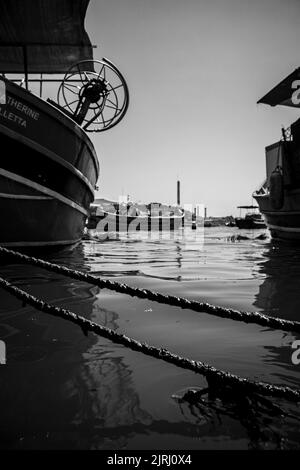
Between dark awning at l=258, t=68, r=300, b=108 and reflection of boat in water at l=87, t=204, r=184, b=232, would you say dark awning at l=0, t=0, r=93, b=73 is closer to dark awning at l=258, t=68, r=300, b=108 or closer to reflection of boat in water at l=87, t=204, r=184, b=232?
dark awning at l=258, t=68, r=300, b=108

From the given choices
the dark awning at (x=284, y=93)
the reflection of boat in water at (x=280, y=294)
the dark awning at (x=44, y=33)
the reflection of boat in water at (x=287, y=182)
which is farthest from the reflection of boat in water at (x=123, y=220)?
the reflection of boat in water at (x=280, y=294)

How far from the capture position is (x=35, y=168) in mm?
5574

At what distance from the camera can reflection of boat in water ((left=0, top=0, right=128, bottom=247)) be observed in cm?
515

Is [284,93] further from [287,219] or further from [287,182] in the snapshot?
[287,219]

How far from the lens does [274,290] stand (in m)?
3.58

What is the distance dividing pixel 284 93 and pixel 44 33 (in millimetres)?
10004

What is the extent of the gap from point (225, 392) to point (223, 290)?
235 cm

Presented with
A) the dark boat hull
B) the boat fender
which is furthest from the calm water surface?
the boat fender

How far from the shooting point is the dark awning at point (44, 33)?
6234 millimetres

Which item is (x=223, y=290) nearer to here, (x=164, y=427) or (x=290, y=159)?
(x=164, y=427)

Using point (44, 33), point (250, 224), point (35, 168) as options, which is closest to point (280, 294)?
point (35, 168)

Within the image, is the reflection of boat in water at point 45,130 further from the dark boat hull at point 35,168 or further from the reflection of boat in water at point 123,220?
→ the reflection of boat in water at point 123,220

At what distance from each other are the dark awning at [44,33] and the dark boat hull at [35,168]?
1616 millimetres

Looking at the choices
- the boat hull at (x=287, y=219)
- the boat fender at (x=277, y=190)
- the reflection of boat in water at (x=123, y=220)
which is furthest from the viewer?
the reflection of boat in water at (x=123, y=220)
